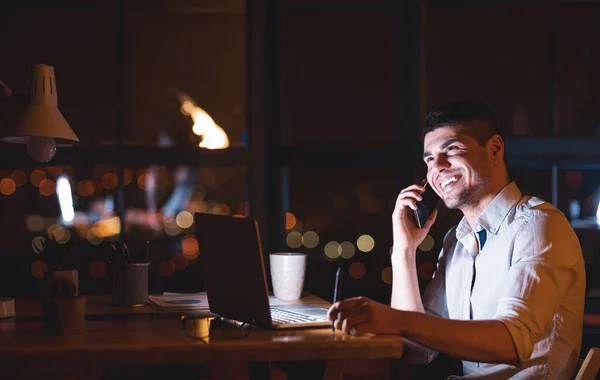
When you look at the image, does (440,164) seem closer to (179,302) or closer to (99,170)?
(179,302)

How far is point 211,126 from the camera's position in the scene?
2873 mm

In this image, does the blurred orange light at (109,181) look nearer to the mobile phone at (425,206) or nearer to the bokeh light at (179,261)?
the bokeh light at (179,261)

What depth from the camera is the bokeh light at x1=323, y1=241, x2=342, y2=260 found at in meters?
2.82

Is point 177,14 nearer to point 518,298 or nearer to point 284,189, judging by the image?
point 284,189

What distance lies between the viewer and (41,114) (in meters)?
1.88

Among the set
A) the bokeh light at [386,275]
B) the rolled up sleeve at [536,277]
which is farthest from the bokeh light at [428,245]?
the rolled up sleeve at [536,277]

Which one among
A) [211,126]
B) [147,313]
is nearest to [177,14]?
[211,126]

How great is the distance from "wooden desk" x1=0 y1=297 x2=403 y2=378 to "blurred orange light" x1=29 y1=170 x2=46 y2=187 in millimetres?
1263

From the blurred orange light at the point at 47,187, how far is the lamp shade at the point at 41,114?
0.76 metres

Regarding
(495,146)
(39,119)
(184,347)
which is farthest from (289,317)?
(39,119)

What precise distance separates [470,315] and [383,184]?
1007 mm

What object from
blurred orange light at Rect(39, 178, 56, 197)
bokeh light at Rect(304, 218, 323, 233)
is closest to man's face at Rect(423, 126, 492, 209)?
bokeh light at Rect(304, 218, 323, 233)

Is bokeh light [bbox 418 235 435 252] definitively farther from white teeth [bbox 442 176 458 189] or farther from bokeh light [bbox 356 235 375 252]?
white teeth [bbox 442 176 458 189]

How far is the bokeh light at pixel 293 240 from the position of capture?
108 inches
